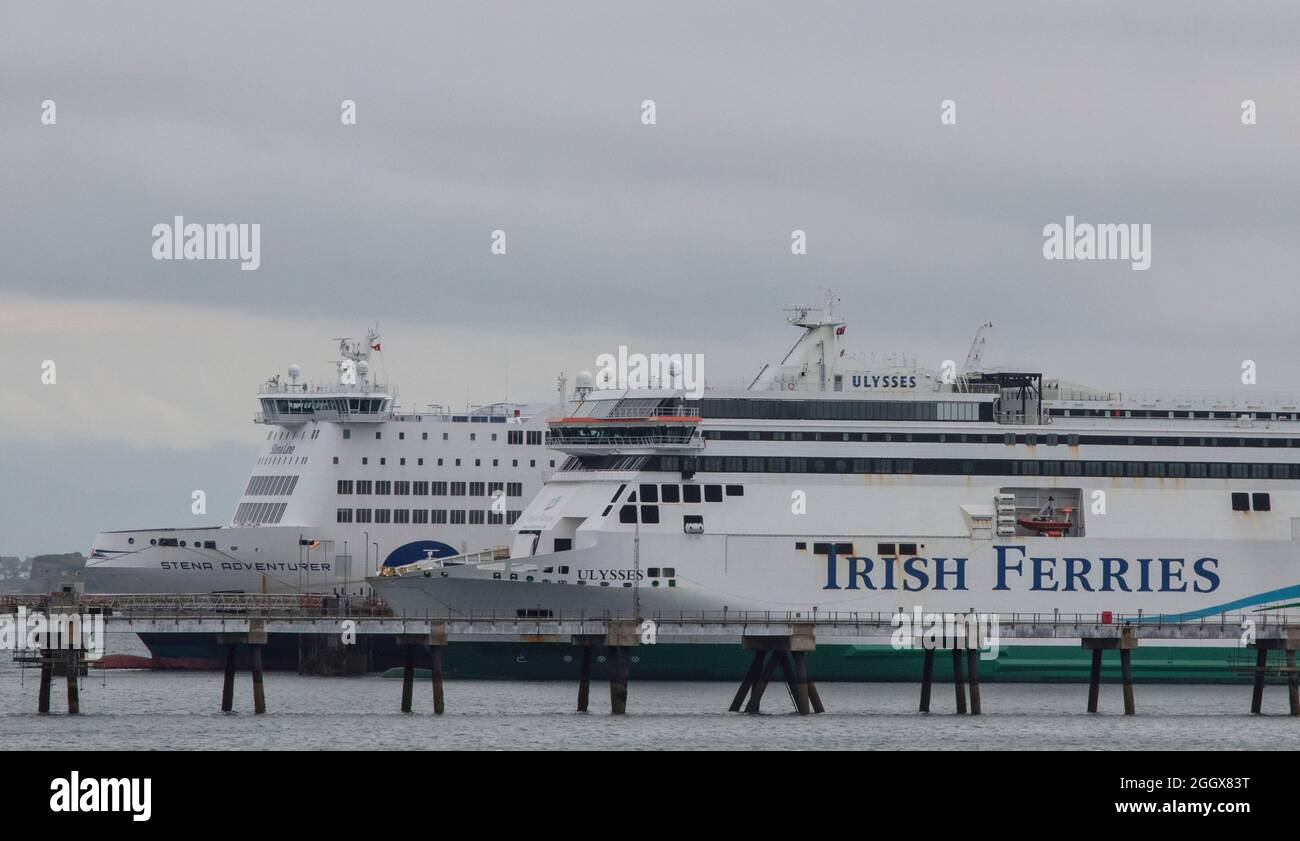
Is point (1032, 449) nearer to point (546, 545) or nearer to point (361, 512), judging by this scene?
point (546, 545)

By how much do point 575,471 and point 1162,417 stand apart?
69.0 feet

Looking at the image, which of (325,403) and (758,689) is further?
(325,403)

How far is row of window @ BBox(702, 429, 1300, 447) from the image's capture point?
76.8 meters

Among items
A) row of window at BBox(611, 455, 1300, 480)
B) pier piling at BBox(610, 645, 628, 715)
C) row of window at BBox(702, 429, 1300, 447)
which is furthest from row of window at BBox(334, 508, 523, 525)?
pier piling at BBox(610, 645, 628, 715)

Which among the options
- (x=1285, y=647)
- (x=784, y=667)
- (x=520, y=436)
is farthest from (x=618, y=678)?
(x=520, y=436)

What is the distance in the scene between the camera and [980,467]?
255ft

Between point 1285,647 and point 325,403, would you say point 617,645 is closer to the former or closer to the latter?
point 1285,647

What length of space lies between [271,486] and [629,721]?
4130 centimetres

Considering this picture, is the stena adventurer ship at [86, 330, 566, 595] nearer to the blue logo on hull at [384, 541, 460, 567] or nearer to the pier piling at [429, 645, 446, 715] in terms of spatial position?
the blue logo on hull at [384, 541, 460, 567]

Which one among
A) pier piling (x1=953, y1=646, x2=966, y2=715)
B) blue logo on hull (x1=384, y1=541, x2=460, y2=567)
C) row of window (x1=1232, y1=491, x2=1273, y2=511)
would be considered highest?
row of window (x1=1232, y1=491, x2=1273, y2=511)

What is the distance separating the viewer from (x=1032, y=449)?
78188 millimetres

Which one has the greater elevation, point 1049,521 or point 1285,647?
point 1049,521

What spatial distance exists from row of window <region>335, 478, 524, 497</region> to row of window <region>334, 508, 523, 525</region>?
2.30 ft
